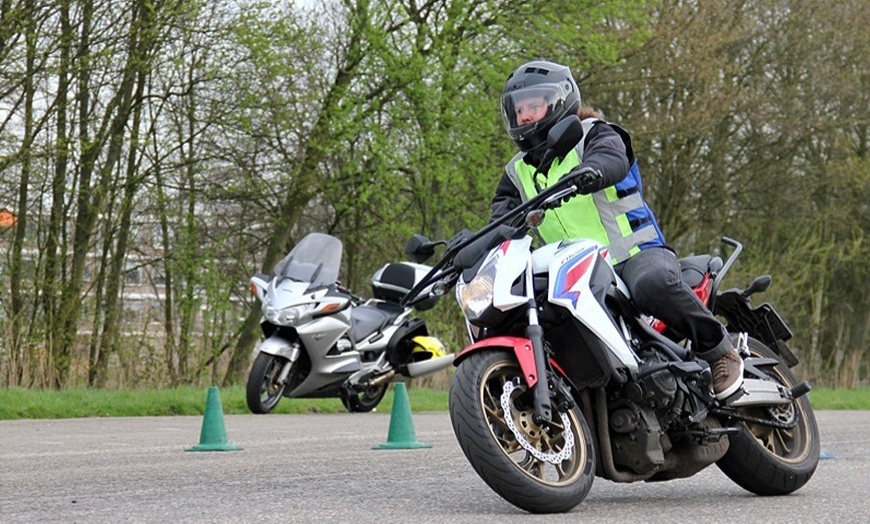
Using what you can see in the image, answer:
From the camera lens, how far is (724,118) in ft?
89.9

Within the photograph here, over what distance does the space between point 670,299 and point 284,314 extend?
26.4 ft

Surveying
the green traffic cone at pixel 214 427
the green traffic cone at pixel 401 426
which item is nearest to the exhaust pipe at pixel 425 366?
the green traffic cone at pixel 401 426

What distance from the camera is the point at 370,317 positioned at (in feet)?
48.3

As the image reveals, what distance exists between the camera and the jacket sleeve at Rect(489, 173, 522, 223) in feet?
20.7

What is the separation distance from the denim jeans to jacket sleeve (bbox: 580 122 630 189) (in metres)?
0.38

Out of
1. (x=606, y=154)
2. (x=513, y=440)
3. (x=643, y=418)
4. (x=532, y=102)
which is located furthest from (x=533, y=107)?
(x=513, y=440)

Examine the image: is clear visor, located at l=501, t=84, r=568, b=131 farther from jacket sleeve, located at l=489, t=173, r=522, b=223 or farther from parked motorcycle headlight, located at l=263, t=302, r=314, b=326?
parked motorcycle headlight, located at l=263, t=302, r=314, b=326

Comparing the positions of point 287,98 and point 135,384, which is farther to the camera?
point 287,98

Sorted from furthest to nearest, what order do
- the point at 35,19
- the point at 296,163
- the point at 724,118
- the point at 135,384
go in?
the point at 724,118
the point at 296,163
the point at 135,384
the point at 35,19

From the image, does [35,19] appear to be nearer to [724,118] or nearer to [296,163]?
[296,163]

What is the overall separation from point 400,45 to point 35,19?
7307 millimetres

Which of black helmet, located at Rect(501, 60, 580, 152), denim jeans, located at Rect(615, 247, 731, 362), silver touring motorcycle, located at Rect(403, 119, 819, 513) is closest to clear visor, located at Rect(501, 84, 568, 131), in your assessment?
black helmet, located at Rect(501, 60, 580, 152)

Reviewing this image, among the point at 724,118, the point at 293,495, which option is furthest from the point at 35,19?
the point at 724,118

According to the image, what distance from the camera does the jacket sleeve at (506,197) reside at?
6301 mm
